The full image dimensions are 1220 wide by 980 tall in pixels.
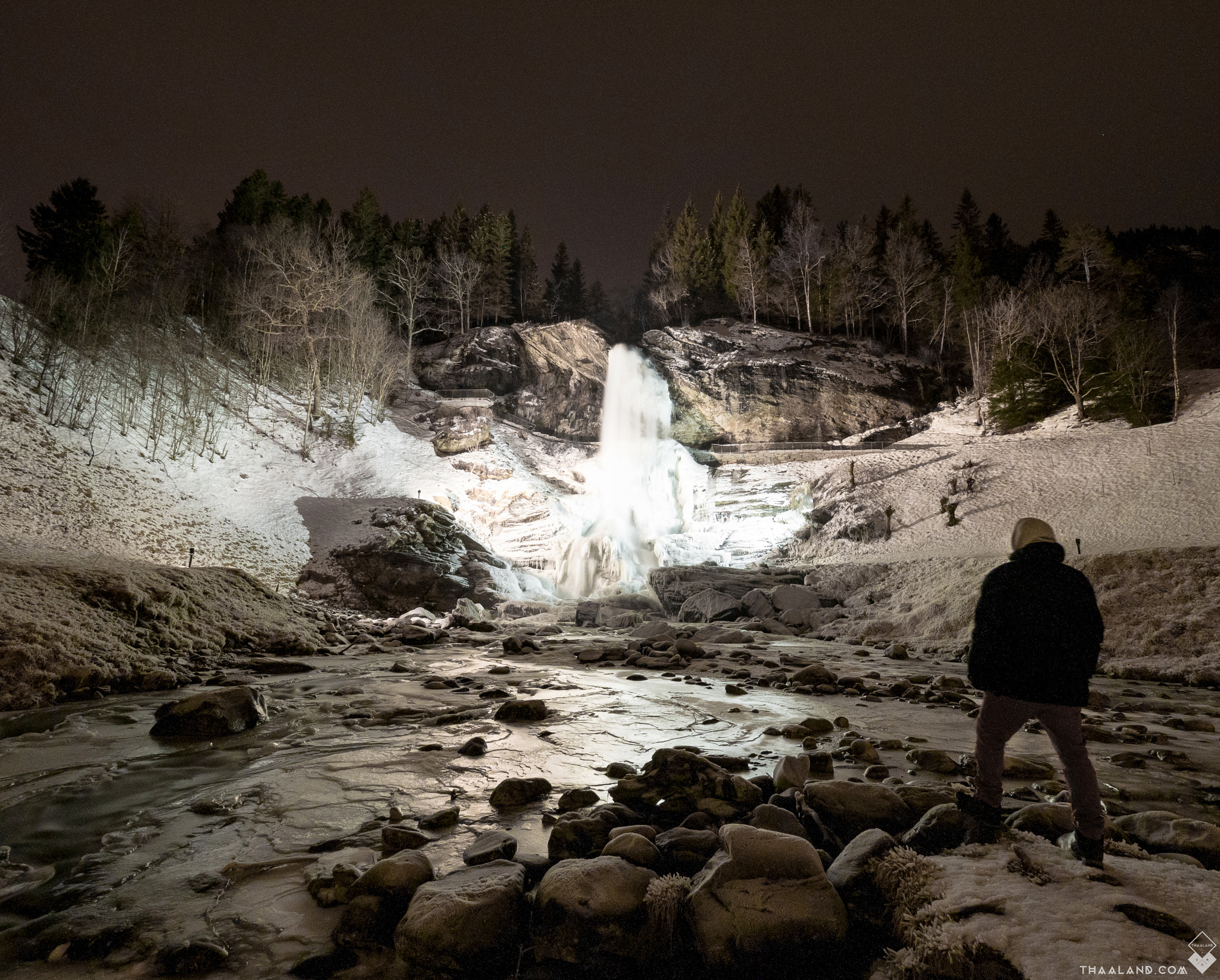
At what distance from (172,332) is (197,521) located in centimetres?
1807

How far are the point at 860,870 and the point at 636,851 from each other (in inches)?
43.0

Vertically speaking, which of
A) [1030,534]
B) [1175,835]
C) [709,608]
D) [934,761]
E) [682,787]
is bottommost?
[709,608]

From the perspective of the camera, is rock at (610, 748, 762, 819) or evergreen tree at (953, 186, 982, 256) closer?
rock at (610, 748, 762, 819)

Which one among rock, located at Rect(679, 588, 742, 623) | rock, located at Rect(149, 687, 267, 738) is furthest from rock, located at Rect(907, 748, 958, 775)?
rock, located at Rect(679, 588, 742, 623)

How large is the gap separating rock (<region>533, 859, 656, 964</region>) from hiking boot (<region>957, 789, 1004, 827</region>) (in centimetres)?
181

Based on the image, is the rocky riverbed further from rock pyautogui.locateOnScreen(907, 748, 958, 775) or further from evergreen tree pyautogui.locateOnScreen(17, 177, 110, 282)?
evergreen tree pyautogui.locateOnScreen(17, 177, 110, 282)

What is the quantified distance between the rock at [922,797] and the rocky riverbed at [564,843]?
0.07 ft

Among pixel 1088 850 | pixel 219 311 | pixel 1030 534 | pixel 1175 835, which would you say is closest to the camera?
pixel 1088 850

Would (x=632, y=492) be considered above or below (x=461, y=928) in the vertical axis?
above

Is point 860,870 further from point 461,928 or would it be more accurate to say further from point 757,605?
point 757,605

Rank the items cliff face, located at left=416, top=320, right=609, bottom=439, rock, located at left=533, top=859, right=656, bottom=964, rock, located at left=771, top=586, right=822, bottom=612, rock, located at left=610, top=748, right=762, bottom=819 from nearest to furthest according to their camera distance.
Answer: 1. rock, located at left=533, top=859, right=656, bottom=964
2. rock, located at left=610, top=748, right=762, bottom=819
3. rock, located at left=771, top=586, right=822, bottom=612
4. cliff face, located at left=416, top=320, right=609, bottom=439

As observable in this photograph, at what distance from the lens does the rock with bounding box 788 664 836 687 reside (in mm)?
9180

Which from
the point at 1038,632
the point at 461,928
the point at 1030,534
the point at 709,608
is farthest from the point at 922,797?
the point at 709,608

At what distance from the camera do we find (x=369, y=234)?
4919cm
